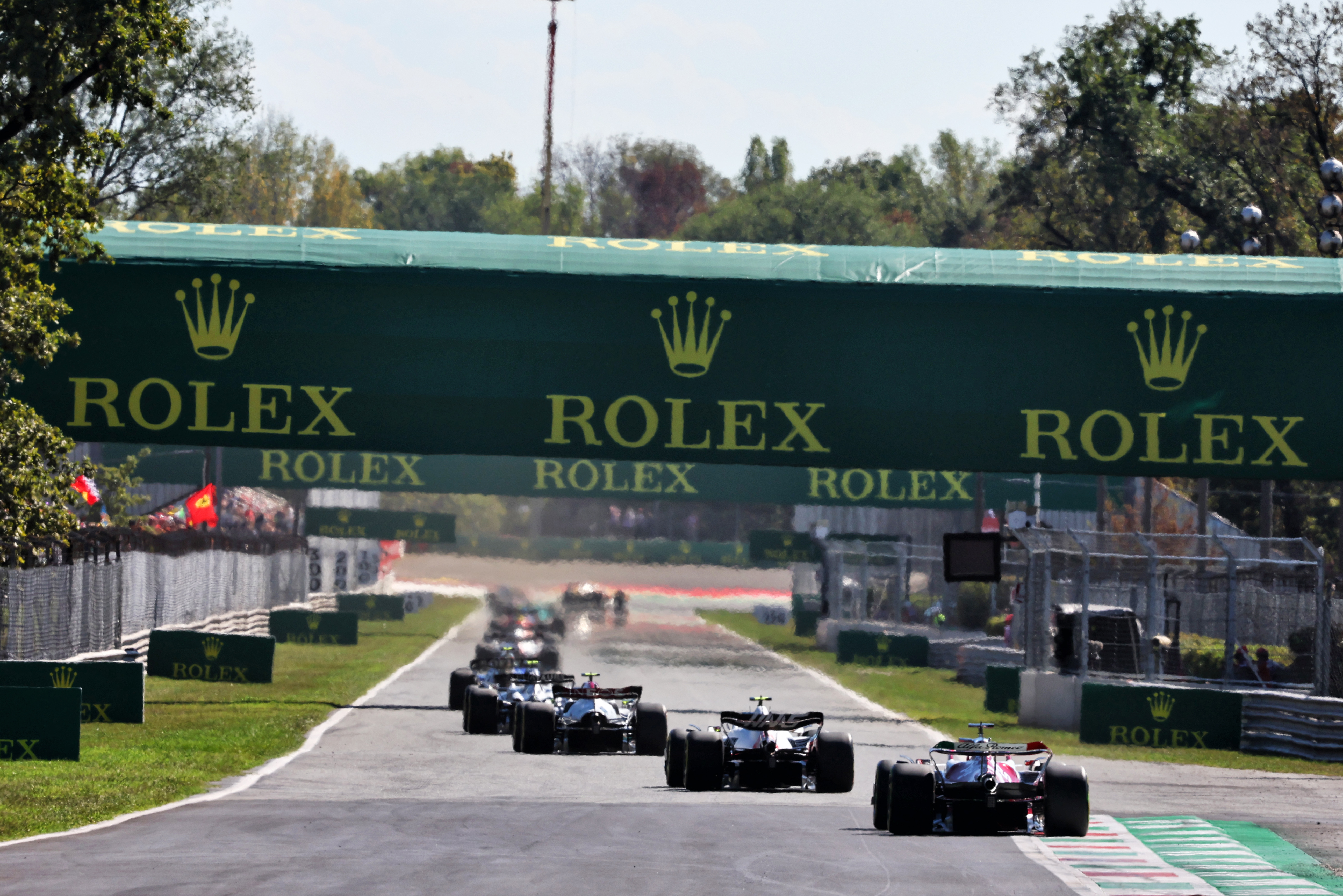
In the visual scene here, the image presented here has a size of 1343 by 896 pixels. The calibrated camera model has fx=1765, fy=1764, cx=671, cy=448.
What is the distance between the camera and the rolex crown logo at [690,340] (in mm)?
25469

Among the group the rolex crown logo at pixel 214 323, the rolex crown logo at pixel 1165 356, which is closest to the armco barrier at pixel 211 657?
the rolex crown logo at pixel 214 323

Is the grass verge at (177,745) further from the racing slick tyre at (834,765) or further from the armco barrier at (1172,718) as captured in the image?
the armco barrier at (1172,718)

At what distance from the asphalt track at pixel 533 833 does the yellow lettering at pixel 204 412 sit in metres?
4.88

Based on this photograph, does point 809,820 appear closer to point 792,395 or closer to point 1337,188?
point 792,395

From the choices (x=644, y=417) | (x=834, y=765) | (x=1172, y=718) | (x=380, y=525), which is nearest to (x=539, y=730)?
(x=644, y=417)

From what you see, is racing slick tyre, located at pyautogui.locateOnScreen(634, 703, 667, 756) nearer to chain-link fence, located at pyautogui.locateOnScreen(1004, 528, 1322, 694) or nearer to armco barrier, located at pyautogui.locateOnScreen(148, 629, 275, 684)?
chain-link fence, located at pyautogui.locateOnScreen(1004, 528, 1322, 694)

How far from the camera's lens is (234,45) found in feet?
171

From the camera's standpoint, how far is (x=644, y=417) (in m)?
25.4

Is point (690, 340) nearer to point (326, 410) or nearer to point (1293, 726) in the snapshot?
point (326, 410)

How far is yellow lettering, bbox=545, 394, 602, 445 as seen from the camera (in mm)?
25500

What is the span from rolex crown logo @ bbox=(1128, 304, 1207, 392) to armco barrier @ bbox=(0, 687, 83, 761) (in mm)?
15404

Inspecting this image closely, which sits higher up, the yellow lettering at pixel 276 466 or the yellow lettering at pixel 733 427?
the yellow lettering at pixel 276 466

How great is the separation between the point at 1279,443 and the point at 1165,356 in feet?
6.76

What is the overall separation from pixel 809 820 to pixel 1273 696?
1206cm
